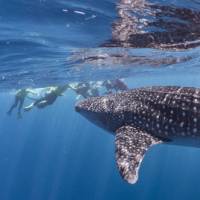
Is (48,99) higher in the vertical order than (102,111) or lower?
higher

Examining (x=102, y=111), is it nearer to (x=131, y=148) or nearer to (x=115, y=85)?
(x=131, y=148)

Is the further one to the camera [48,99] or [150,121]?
[48,99]

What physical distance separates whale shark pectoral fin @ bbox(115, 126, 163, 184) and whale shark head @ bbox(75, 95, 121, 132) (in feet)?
2.62

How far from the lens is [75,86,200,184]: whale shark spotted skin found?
8.63 metres

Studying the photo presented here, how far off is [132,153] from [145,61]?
1545 cm

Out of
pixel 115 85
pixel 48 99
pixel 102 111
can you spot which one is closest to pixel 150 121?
pixel 102 111

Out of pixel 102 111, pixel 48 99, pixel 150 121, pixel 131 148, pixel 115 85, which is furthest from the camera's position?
pixel 115 85

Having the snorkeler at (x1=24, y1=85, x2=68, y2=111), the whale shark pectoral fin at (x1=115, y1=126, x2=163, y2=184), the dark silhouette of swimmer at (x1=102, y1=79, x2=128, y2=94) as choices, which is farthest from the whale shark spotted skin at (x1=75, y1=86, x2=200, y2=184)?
the dark silhouette of swimmer at (x1=102, y1=79, x2=128, y2=94)

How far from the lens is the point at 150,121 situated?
976cm

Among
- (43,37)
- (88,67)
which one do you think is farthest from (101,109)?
(88,67)

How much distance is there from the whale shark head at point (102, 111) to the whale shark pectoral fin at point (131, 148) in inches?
31.4

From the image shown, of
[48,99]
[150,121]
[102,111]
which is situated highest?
[48,99]

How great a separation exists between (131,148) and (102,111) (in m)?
2.90

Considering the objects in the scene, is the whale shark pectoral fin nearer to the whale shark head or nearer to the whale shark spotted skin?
the whale shark spotted skin
